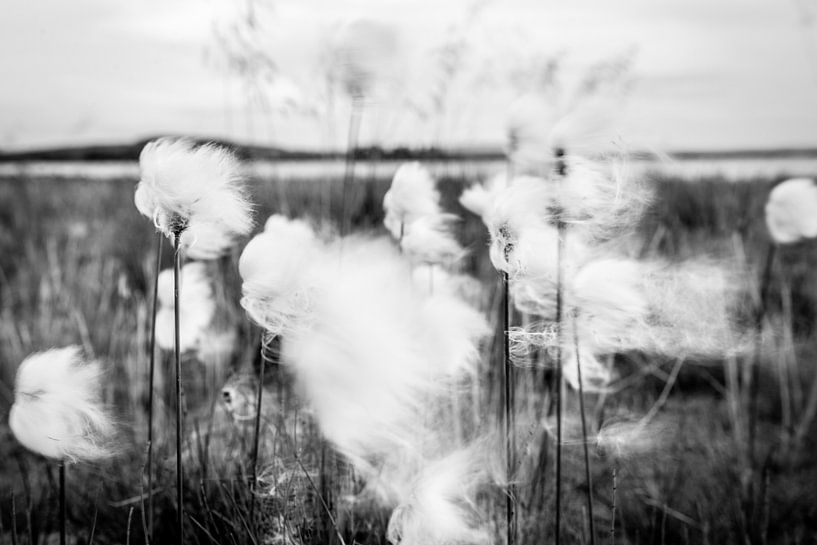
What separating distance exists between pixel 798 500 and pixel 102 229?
163 inches

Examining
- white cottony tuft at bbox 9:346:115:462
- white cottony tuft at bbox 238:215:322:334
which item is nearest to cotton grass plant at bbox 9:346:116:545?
white cottony tuft at bbox 9:346:115:462

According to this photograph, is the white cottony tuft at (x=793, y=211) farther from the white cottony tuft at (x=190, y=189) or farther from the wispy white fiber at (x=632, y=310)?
the white cottony tuft at (x=190, y=189)

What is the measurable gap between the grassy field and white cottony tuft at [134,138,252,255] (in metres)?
0.34

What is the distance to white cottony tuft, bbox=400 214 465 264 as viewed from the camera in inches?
46.3

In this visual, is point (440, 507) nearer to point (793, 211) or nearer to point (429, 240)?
point (429, 240)

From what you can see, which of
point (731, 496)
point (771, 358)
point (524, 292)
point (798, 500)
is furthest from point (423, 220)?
point (771, 358)

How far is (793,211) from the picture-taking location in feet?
5.08

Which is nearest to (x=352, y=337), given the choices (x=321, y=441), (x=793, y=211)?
(x=321, y=441)

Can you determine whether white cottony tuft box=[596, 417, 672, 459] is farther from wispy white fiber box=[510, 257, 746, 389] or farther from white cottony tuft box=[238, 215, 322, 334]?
white cottony tuft box=[238, 215, 322, 334]

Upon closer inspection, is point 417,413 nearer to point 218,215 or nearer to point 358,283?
point 358,283

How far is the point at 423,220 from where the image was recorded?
3.95 feet

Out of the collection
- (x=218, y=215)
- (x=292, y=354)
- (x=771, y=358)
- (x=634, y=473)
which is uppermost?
(x=218, y=215)

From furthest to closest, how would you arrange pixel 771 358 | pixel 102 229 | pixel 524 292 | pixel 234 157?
1. pixel 102 229
2. pixel 771 358
3. pixel 524 292
4. pixel 234 157

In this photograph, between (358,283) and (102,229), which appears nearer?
(358,283)
